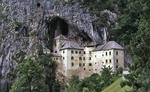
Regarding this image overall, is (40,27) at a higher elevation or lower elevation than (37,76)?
higher

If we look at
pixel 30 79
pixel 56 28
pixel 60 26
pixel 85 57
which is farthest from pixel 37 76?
pixel 60 26

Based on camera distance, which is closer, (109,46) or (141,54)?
(141,54)

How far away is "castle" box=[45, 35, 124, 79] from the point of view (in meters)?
64.5

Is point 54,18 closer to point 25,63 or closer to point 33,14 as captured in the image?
point 33,14

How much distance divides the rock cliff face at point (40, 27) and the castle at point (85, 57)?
132 inches

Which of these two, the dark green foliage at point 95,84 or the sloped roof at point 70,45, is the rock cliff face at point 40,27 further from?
the dark green foliage at point 95,84

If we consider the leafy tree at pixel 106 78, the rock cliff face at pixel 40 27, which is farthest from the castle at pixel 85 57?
the leafy tree at pixel 106 78

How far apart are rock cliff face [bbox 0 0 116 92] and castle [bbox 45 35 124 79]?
3.35 meters

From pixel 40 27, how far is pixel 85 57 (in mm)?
13698

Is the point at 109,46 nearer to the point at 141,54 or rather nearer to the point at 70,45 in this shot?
the point at 70,45

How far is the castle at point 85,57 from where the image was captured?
212ft

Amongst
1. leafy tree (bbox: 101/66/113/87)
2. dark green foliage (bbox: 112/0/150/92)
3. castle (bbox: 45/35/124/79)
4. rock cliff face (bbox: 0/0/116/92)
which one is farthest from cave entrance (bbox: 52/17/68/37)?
dark green foliage (bbox: 112/0/150/92)

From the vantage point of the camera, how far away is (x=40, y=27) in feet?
232

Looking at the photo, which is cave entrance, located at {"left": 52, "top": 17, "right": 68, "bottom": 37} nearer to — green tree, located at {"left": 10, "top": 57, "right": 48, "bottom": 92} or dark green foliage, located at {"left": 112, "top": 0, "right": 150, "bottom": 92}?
green tree, located at {"left": 10, "top": 57, "right": 48, "bottom": 92}
